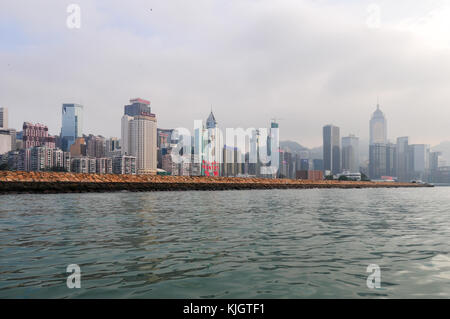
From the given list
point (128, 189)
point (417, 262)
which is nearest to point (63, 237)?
point (417, 262)

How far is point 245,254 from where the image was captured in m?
9.78

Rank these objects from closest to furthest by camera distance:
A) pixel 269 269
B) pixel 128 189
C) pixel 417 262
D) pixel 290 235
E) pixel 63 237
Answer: pixel 269 269
pixel 417 262
pixel 63 237
pixel 290 235
pixel 128 189

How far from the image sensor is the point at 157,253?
9.79 m

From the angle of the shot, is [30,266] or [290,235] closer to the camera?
[30,266]

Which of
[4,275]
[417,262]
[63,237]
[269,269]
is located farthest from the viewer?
[63,237]

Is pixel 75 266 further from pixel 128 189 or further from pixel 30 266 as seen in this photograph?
pixel 128 189

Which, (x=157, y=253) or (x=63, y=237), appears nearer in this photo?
(x=157, y=253)
